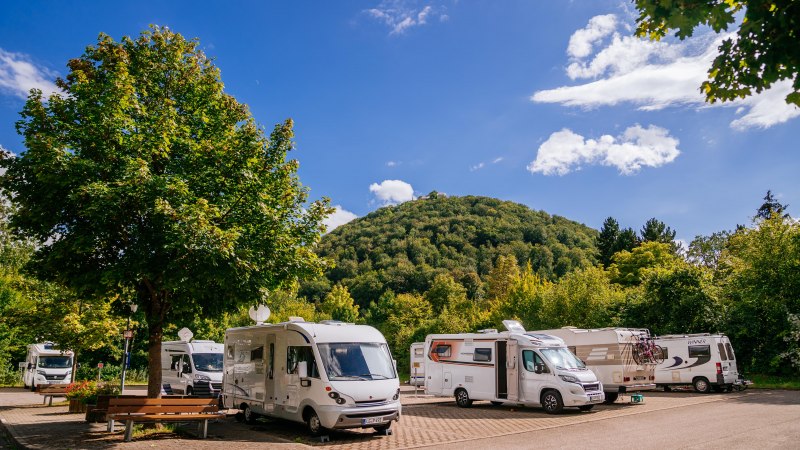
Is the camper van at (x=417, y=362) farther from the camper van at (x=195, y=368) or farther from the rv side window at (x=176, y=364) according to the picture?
the rv side window at (x=176, y=364)

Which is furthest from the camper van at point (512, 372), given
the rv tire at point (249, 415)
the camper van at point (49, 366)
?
the camper van at point (49, 366)

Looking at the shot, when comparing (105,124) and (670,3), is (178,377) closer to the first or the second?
(105,124)

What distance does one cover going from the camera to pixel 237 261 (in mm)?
11836

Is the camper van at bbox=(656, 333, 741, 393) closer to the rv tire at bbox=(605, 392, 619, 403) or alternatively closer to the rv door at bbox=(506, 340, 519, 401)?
the rv tire at bbox=(605, 392, 619, 403)

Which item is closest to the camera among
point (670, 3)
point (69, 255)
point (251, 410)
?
point (670, 3)

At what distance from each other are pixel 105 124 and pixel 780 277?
3355 cm

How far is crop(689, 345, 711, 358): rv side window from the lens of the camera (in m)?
24.8

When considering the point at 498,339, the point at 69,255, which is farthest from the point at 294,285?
the point at 498,339

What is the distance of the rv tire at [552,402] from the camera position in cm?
1752

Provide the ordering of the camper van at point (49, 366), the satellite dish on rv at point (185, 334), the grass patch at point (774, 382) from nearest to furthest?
the satellite dish on rv at point (185, 334) < the grass patch at point (774, 382) < the camper van at point (49, 366)

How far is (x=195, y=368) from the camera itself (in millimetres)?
22141

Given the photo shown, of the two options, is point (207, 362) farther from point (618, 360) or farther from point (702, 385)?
point (702, 385)

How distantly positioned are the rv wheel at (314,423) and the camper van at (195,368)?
410 inches

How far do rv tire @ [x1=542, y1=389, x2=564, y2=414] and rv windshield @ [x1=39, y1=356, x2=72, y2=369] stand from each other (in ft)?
99.0
